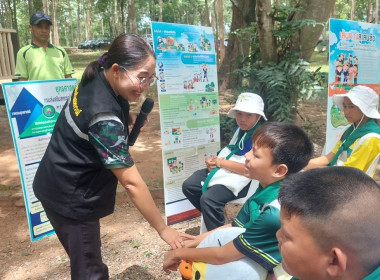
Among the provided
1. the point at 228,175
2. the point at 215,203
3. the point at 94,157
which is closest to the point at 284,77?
the point at 228,175

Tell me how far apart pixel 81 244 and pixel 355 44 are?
12.6 feet

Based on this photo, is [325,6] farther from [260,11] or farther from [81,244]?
[81,244]

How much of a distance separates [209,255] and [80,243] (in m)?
0.68

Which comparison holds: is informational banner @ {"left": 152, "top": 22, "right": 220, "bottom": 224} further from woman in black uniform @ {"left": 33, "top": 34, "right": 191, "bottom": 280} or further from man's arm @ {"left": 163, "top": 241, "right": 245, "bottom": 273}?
man's arm @ {"left": 163, "top": 241, "right": 245, "bottom": 273}

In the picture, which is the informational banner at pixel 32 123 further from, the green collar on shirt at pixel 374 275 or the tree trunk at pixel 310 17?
the tree trunk at pixel 310 17

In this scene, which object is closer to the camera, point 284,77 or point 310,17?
point 284,77

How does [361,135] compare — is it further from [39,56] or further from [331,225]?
[39,56]

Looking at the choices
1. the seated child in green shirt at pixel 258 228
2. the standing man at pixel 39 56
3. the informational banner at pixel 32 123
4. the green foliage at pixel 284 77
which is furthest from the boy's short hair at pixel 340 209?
the standing man at pixel 39 56

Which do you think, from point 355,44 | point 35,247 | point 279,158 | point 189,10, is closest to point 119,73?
point 279,158

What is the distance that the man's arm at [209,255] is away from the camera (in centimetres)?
154

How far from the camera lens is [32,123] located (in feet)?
8.96

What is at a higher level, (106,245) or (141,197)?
(141,197)

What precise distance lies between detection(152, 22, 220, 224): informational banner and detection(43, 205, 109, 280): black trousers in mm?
1337

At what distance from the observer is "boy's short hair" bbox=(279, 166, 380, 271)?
2.62ft
